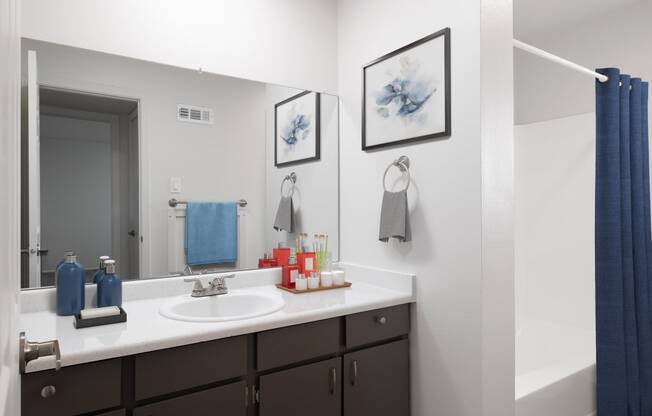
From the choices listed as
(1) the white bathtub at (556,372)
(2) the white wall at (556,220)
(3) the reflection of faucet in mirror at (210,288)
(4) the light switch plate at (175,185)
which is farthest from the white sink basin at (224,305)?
(2) the white wall at (556,220)

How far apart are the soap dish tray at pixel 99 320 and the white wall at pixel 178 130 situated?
411mm

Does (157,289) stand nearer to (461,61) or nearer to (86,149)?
→ (86,149)

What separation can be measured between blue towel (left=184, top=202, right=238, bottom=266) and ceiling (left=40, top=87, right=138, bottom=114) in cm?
49

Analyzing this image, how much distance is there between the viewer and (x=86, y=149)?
65.1 inches

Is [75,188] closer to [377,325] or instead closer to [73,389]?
[73,389]

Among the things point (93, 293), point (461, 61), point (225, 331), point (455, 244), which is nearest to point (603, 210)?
point (455, 244)

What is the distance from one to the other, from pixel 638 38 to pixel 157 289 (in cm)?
303

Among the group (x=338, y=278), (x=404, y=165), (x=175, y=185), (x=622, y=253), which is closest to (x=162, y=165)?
(x=175, y=185)

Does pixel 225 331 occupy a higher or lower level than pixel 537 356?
higher

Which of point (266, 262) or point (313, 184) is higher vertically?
point (313, 184)

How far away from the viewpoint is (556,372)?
6.68 feet

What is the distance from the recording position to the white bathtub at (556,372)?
188 centimetres

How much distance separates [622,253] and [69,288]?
7.95ft

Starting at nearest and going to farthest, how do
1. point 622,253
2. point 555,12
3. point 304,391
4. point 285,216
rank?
point 304,391, point 622,253, point 285,216, point 555,12
